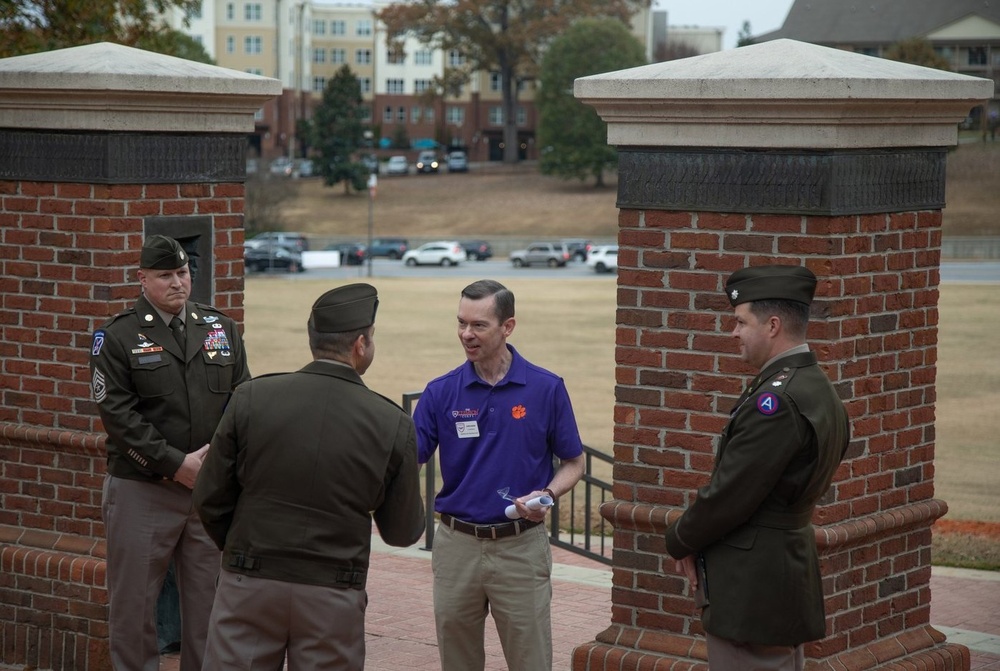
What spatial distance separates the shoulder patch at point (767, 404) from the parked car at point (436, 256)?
56.9 meters

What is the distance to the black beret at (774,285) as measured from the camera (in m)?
4.18

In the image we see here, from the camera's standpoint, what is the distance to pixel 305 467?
4.14m

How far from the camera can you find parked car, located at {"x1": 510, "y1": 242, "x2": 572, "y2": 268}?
2377 inches

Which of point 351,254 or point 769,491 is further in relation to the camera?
point 351,254

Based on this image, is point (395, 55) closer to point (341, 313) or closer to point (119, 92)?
point (119, 92)

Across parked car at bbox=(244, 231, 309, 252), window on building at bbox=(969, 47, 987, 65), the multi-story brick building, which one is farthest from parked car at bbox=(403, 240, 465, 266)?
window on building at bbox=(969, 47, 987, 65)

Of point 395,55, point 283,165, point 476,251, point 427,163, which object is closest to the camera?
point 476,251

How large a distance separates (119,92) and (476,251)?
59.3 meters

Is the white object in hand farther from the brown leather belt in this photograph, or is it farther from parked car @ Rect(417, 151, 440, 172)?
parked car @ Rect(417, 151, 440, 172)

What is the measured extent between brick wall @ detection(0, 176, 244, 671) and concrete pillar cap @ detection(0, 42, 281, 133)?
301 mm

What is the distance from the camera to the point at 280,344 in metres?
29.2

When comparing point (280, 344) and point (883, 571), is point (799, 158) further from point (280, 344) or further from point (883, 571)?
point (280, 344)

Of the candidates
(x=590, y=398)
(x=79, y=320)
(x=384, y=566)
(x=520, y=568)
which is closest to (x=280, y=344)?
(x=590, y=398)

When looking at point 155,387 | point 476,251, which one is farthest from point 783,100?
point 476,251
